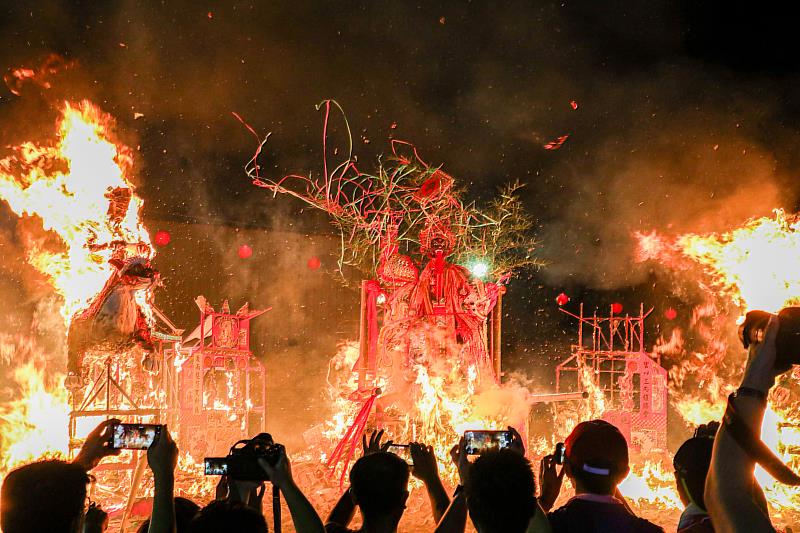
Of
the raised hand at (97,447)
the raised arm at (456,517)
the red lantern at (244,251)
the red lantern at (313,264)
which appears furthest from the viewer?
the red lantern at (313,264)

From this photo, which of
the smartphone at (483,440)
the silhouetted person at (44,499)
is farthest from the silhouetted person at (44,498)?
the smartphone at (483,440)

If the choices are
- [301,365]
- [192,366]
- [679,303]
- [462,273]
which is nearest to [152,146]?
[192,366]

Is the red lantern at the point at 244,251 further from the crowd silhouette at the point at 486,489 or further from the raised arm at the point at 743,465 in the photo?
the raised arm at the point at 743,465

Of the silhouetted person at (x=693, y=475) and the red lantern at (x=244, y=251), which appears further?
the red lantern at (x=244, y=251)

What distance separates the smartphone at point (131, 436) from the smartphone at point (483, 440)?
5.04ft

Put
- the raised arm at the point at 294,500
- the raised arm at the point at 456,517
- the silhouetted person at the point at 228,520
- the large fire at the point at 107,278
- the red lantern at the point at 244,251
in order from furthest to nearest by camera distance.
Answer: the red lantern at the point at 244,251 → the large fire at the point at 107,278 → the raised arm at the point at 456,517 → the raised arm at the point at 294,500 → the silhouetted person at the point at 228,520

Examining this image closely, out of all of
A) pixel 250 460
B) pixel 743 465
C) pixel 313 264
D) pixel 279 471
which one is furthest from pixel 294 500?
pixel 313 264

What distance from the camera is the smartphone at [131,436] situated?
3330mm

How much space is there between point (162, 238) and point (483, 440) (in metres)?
15.7

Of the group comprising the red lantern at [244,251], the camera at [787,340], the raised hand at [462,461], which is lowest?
the raised hand at [462,461]

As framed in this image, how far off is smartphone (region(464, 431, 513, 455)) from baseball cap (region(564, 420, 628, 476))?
22.5 inches

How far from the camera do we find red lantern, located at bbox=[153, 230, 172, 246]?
1747cm

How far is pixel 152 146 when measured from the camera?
17234 mm

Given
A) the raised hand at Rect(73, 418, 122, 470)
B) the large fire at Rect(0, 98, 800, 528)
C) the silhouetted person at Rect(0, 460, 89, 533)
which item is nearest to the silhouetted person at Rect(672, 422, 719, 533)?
the silhouetted person at Rect(0, 460, 89, 533)
